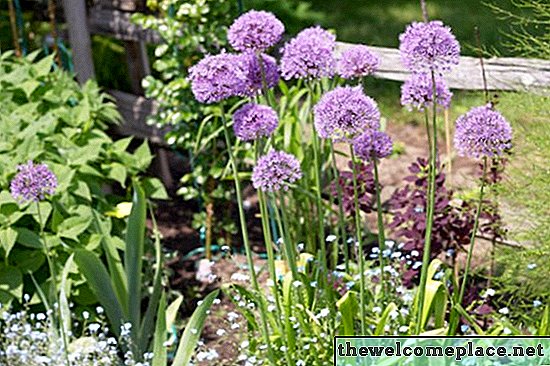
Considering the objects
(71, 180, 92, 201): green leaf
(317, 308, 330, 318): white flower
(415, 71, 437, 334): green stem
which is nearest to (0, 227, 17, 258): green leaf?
(71, 180, 92, 201): green leaf

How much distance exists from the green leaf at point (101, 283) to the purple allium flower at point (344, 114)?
142cm

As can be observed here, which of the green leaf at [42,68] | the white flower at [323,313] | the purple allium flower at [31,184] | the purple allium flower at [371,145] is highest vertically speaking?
the green leaf at [42,68]

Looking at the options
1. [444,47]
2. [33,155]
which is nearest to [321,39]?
[444,47]

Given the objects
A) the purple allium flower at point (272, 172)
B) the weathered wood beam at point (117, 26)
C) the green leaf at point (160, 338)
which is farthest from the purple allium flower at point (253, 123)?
the weathered wood beam at point (117, 26)

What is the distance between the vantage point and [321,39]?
268 centimetres

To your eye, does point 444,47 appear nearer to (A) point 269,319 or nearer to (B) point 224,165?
(A) point 269,319

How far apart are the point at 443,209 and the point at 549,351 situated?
1.04 metres

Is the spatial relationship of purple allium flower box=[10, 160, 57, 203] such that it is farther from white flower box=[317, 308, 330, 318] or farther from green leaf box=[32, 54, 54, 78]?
green leaf box=[32, 54, 54, 78]

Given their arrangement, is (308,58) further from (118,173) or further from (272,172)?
(118,173)

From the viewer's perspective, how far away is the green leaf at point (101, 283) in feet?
11.6

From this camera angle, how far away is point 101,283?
3.59m

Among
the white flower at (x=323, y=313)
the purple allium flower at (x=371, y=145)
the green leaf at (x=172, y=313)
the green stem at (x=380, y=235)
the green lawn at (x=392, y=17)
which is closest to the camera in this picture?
the purple allium flower at (x=371, y=145)

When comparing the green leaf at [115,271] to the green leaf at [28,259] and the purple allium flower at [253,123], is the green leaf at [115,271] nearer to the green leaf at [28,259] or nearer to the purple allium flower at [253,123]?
the green leaf at [28,259]

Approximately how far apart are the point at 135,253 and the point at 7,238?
0.46 meters
